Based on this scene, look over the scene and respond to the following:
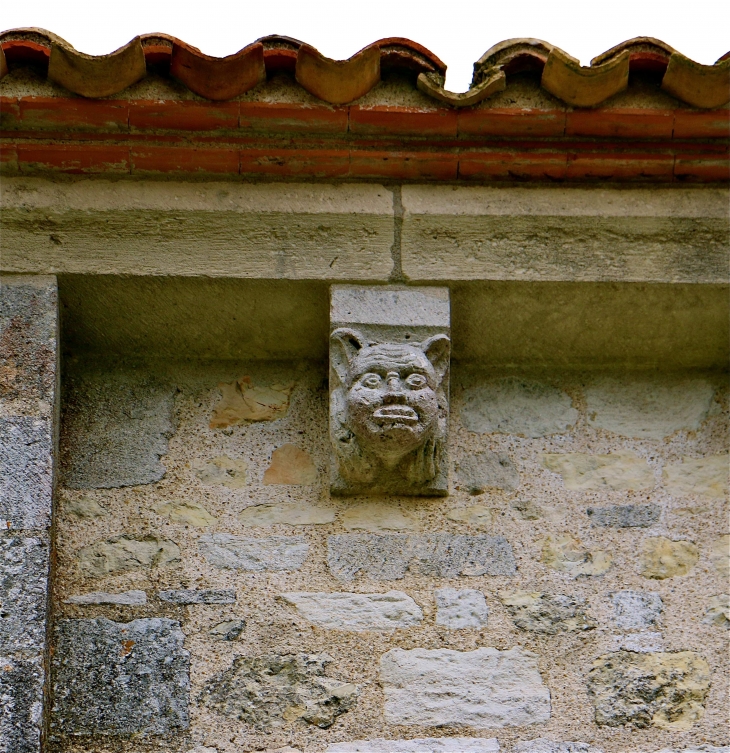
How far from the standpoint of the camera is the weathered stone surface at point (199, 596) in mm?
2971

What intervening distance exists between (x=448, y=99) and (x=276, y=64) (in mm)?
478

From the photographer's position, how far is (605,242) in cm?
329

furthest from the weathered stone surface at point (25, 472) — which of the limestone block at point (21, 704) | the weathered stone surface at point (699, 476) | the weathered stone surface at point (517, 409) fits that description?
the weathered stone surface at point (699, 476)

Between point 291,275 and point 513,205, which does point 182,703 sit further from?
point 513,205

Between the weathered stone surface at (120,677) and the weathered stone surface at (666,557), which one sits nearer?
the weathered stone surface at (120,677)

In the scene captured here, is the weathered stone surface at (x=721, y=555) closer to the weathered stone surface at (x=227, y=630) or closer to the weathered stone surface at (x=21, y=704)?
the weathered stone surface at (x=227, y=630)

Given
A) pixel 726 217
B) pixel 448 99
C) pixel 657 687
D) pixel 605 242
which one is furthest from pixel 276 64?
pixel 657 687

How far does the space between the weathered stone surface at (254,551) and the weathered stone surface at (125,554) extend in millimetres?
93

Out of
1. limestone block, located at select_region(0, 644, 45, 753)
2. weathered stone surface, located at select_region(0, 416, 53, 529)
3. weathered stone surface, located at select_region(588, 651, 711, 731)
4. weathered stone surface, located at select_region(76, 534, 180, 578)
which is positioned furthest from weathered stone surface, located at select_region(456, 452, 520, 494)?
limestone block, located at select_region(0, 644, 45, 753)

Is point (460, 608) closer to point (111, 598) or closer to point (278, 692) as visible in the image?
point (278, 692)

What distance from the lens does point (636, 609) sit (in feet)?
9.97

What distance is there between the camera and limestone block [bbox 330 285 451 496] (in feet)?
9.73

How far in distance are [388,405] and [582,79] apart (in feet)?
3.37

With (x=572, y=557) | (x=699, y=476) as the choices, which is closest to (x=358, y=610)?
(x=572, y=557)
